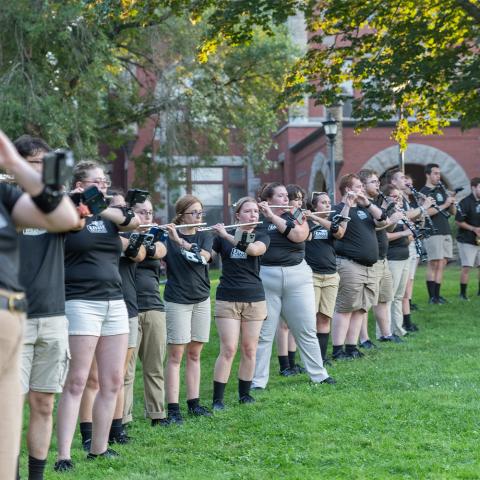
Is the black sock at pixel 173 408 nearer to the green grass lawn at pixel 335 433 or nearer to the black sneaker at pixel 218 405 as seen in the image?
the green grass lawn at pixel 335 433

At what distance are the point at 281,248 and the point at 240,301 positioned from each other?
88 centimetres

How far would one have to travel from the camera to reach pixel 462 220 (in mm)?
14938

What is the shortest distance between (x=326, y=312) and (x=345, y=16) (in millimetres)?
6313

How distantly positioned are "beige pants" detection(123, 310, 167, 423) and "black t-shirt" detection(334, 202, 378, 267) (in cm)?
334

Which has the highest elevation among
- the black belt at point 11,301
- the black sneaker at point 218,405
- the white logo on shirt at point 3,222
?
the white logo on shirt at point 3,222

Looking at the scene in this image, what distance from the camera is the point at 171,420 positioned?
7926mm

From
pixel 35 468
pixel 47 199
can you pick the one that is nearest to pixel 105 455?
pixel 35 468

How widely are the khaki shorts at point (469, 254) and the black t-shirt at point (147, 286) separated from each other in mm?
8116

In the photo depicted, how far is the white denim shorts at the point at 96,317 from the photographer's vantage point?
617 centimetres

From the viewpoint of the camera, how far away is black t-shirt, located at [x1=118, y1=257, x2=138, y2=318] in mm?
7336

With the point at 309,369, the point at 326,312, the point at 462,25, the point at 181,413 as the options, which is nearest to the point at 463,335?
the point at 326,312

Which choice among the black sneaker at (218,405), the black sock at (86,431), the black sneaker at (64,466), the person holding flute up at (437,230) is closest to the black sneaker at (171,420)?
the black sneaker at (218,405)

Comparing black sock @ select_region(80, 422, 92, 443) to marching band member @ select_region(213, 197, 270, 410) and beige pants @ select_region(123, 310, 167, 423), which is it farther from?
marching band member @ select_region(213, 197, 270, 410)

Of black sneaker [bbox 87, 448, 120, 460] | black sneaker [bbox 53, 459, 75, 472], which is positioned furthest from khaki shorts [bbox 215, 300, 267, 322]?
black sneaker [bbox 53, 459, 75, 472]
